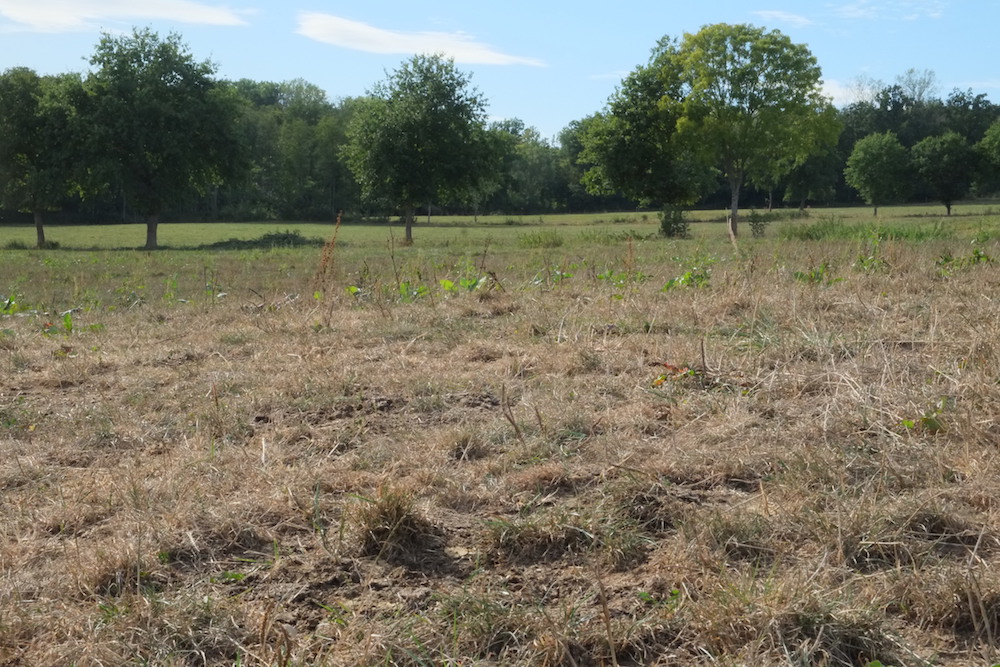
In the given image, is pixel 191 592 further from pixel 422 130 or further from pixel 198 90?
pixel 198 90

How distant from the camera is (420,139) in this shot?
Answer: 40469 mm

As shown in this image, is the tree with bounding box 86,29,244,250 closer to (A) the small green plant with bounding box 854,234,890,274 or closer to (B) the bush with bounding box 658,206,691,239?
(B) the bush with bounding box 658,206,691,239

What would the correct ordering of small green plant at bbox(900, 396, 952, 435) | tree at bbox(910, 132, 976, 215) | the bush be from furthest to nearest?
1. tree at bbox(910, 132, 976, 215)
2. the bush
3. small green plant at bbox(900, 396, 952, 435)

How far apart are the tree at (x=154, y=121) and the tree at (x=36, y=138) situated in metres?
1.25

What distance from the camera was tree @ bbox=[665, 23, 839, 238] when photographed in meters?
42.9

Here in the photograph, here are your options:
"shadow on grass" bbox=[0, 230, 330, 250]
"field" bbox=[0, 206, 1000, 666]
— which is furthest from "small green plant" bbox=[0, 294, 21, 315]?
"shadow on grass" bbox=[0, 230, 330, 250]

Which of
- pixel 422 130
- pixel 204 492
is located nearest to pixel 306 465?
pixel 204 492

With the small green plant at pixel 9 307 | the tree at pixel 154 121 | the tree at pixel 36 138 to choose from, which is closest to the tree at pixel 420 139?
the tree at pixel 154 121

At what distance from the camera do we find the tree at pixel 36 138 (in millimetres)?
39531

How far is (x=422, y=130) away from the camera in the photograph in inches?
1587

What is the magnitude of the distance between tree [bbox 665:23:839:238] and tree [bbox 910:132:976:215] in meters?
26.2

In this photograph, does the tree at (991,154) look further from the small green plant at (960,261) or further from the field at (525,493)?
the field at (525,493)

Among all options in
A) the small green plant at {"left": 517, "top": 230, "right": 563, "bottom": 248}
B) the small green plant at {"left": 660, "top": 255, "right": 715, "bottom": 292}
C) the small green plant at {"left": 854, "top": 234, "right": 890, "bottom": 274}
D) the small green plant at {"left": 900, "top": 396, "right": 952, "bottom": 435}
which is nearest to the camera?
the small green plant at {"left": 900, "top": 396, "right": 952, "bottom": 435}

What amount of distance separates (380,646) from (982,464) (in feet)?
8.00
